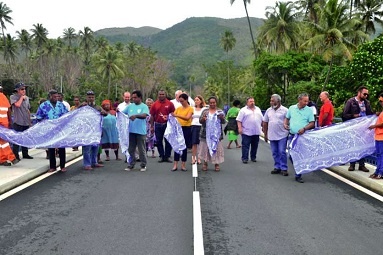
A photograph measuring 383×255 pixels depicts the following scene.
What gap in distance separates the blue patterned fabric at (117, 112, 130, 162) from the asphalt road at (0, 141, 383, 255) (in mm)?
841

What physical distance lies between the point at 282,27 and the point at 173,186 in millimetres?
38893

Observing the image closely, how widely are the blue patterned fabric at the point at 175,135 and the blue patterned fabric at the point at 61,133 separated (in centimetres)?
165

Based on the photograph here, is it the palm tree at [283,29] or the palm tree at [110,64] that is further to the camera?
the palm tree at [110,64]

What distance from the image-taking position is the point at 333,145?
29.3 feet

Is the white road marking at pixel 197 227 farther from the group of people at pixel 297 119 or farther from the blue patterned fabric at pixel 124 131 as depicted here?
the blue patterned fabric at pixel 124 131

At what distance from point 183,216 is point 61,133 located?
4782 mm

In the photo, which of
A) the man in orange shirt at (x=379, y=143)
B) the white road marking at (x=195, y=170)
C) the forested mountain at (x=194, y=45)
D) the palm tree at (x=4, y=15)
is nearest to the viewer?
the man in orange shirt at (x=379, y=143)

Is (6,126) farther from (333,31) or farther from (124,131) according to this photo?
(333,31)

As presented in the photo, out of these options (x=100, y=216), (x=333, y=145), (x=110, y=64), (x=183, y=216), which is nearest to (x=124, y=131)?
(x=100, y=216)

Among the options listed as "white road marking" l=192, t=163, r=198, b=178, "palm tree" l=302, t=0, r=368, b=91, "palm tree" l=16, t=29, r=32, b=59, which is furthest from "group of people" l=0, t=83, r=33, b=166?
"palm tree" l=16, t=29, r=32, b=59

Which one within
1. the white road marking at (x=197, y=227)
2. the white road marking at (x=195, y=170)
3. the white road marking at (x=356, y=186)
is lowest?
the white road marking at (x=356, y=186)

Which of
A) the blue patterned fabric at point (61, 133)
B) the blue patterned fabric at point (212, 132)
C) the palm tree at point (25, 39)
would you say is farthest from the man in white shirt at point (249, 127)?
the palm tree at point (25, 39)

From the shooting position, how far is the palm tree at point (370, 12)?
4031 centimetres

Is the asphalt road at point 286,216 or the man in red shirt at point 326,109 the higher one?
the man in red shirt at point 326,109
